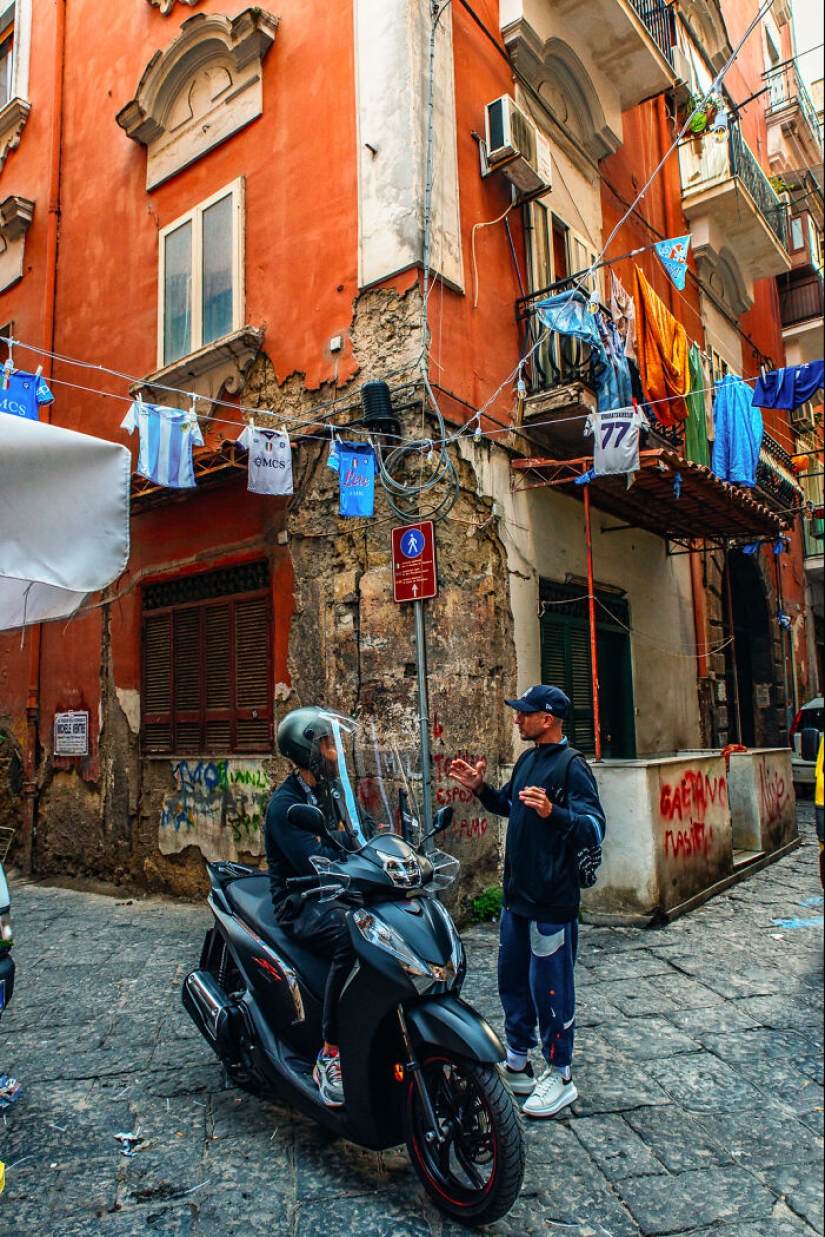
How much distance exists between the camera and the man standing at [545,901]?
11.2 ft

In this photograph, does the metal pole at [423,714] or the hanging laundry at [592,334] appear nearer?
the metal pole at [423,714]

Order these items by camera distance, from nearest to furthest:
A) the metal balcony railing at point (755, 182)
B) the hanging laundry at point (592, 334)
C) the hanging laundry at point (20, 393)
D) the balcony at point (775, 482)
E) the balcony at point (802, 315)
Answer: the hanging laundry at point (20, 393)
the hanging laundry at point (592, 334)
the balcony at point (775, 482)
the metal balcony railing at point (755, 182)
the balcony at point (802, 315)

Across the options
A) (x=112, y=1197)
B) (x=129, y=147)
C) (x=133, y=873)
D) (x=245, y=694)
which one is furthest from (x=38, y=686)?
(x=112, y=1197)

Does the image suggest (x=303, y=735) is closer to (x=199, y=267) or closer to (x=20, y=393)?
(x=20, y=393)

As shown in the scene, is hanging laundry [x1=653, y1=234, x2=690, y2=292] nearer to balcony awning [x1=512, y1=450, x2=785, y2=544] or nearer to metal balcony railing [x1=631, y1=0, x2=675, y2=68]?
balcony awning [x1=512, y1=450, x2=785, y2=544]

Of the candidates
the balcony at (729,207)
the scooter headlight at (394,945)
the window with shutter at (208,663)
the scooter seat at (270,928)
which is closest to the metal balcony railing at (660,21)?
the balcony at (729,207)

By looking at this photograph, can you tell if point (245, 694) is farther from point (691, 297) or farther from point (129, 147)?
point (691, 297)

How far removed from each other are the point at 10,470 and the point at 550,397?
4.74m

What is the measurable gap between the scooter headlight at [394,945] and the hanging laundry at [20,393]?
4.38 m

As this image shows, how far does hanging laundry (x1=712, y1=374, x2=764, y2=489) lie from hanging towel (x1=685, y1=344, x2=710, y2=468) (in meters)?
0.52

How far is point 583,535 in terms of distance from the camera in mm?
8266

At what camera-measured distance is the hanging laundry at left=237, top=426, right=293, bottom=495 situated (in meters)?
6.36

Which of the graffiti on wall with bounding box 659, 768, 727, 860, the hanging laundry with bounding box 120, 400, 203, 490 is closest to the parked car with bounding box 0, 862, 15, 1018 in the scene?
→ the hanging laundry with bounding box 120, 400, 203, 490

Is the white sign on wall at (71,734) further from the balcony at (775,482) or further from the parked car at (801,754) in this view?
the parked car at (801,754)
